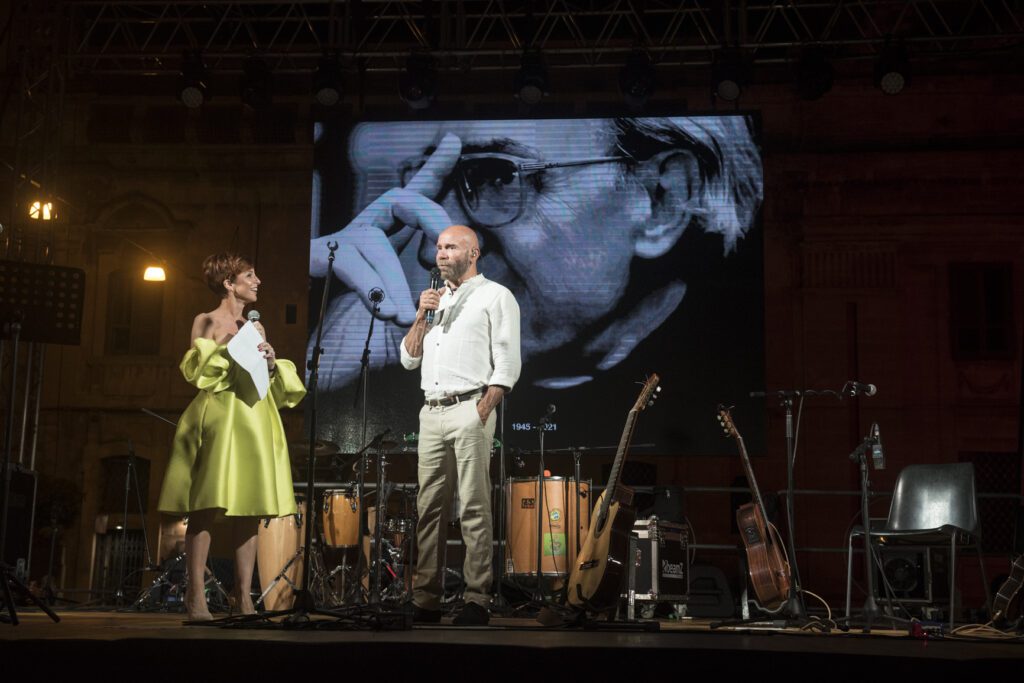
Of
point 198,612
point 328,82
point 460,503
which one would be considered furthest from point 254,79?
point 198,612

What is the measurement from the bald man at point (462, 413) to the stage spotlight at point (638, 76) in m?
4.40

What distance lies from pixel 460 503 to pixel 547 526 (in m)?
2.81

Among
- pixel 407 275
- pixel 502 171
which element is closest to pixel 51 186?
pixel 407 275

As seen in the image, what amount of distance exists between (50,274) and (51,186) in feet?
13.2

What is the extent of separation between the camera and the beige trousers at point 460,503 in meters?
5.14

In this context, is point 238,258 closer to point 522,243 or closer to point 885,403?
point 522,243

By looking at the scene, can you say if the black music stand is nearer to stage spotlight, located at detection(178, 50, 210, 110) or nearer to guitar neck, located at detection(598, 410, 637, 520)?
guitar neck, located at detection(598, 410, 637, 520)

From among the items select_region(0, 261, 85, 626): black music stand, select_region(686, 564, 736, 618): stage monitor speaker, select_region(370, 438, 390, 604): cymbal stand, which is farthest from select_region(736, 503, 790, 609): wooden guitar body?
select_region(0, 261, 85, 626): black music stand

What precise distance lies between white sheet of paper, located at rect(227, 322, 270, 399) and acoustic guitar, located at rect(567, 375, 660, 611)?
2044 mm

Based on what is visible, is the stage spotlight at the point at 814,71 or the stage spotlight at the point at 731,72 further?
the stage spotlight at the point at 814,71

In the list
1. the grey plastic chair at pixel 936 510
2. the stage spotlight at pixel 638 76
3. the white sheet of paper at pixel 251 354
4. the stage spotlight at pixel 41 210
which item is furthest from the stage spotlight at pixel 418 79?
the grey plastic chair at pixel 936 510

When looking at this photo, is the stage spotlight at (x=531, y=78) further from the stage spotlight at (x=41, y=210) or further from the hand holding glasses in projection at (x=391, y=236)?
the stage spotlight at (x=41, y=210)

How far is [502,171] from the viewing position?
999 cm

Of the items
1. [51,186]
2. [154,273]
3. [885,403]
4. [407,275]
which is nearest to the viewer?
[51,186]
